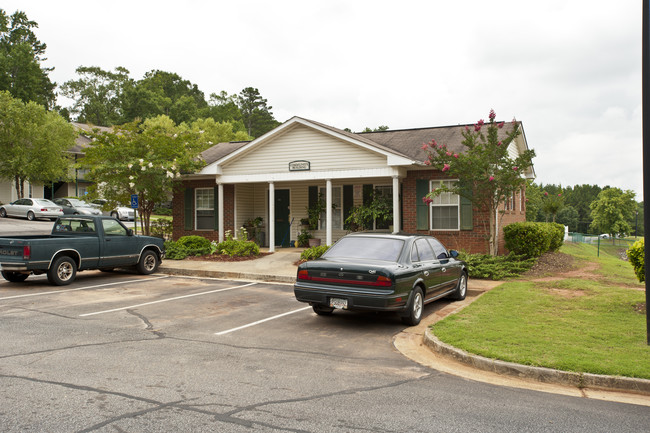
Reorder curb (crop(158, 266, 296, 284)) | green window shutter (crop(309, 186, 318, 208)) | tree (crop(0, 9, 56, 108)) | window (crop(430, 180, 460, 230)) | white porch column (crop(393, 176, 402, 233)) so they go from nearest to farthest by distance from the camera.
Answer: curb (crop(158, 266, 296, 284)) → white porch column (crop(393, 176, 402, 233)) → window (crop(430, 180, 460, 230)) → green window shutter (crop(309, 186, 318, 208)) → tree (crop(0, 9, 56, 108))

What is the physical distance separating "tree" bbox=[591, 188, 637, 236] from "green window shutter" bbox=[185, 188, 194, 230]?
80.6 m

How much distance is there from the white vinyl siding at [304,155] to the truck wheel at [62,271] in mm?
7797

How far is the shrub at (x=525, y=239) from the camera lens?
15.9 metres

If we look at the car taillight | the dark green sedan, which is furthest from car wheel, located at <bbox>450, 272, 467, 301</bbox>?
the car taillight

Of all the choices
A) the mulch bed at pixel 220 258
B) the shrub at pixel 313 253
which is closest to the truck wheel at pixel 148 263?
the mulch bed at pixel 220 258

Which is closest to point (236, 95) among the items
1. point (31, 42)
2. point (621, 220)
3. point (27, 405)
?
point (31, 42)

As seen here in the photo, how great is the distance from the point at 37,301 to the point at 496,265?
11214mm

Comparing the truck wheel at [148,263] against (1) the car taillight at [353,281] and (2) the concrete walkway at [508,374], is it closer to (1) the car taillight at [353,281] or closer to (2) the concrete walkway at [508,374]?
(1) the car taillight at [353,281]

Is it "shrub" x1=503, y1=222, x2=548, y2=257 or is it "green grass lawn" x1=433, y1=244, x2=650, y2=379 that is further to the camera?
"shrub" x1=503, y1=222, x2=548, y2=257

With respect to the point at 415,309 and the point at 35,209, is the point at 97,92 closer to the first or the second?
the point at 35,209

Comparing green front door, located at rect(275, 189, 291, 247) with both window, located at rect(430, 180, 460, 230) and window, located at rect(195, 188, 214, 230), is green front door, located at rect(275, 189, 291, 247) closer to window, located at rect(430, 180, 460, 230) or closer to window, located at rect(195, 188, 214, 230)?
window, located at rect(195, 188, 214, 230)

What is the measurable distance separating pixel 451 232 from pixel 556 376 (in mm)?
11341

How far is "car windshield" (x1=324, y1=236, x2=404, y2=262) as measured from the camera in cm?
864

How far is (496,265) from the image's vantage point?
14211mm
